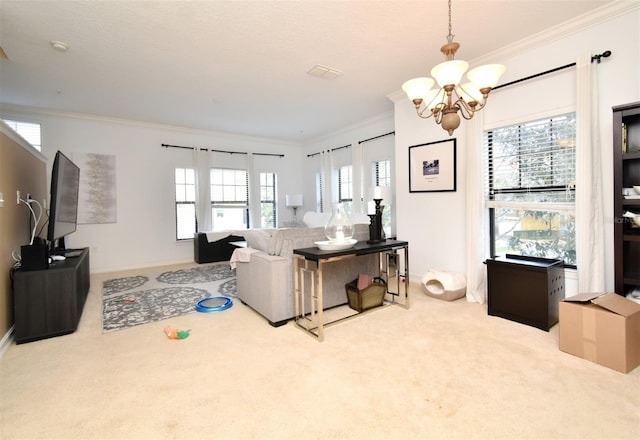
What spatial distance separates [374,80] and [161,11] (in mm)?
2423

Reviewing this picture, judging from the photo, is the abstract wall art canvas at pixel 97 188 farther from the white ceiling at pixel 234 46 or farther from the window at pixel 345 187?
the window at pixel 345 187

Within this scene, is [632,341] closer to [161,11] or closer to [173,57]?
[161,11]

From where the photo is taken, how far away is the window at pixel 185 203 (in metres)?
6.07

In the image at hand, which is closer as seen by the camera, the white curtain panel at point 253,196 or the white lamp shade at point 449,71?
the white lamp shade at point 449,71

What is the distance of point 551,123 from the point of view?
2971 mm

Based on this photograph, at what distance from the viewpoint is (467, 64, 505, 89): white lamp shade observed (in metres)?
1.85

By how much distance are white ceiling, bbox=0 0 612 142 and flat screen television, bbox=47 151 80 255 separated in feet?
3.61

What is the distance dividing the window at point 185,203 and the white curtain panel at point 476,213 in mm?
5059

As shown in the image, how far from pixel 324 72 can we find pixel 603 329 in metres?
3.44

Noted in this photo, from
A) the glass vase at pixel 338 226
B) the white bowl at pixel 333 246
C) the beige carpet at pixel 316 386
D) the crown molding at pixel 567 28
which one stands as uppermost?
the crown molding at pixel 567 28

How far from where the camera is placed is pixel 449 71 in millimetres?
1801

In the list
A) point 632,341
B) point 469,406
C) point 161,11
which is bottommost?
point 469,406

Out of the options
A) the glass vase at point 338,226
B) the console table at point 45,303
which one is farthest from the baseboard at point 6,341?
the glass vase at point 338,226

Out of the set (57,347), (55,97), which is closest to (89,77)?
(55,97)
